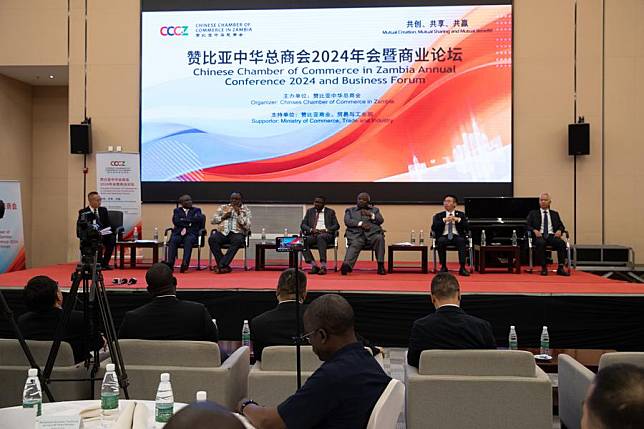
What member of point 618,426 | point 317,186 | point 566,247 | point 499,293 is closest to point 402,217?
point 317,186

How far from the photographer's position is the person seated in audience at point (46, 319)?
3.43m

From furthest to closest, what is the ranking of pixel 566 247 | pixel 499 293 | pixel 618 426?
1. pixel 566 247
2. pixel 499 293
3. pixel 618 426

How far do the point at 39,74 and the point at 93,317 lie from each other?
8.69m

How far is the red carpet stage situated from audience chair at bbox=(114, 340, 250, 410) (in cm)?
287

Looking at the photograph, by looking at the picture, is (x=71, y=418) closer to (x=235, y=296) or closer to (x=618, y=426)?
(x=618, y=426)

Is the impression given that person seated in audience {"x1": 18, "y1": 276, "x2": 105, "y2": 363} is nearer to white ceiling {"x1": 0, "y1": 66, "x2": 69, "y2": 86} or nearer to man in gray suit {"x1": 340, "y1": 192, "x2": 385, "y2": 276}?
man in gray suit {"x1": 340, "y1": 192, "x2": 385, "y2": 276}

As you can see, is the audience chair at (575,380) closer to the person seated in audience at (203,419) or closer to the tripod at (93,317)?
the tripod at (93,317)

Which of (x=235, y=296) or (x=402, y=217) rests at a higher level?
(x=402, y=217)

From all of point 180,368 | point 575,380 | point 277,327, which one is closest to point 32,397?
point 180,368

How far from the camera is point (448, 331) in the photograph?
10.4 feet

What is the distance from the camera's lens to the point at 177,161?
32.1 feet

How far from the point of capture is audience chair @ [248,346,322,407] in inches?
116

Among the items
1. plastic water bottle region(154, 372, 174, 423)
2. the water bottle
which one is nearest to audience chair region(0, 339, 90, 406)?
plastic water bottle region(154, 372, 174, 423)

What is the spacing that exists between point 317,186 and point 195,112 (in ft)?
7.06
